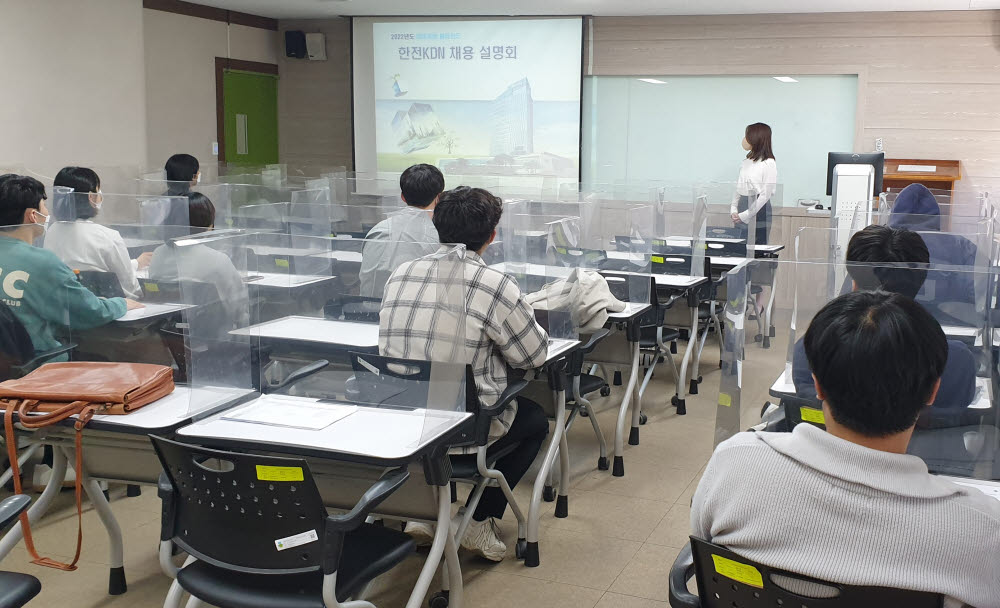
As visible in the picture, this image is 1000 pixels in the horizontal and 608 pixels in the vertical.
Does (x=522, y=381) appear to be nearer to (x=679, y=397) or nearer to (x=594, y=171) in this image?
(x=679, y=397)

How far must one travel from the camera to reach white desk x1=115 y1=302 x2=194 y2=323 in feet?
12.1

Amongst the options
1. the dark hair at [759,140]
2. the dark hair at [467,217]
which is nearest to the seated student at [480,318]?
the dark hair at [467,217]

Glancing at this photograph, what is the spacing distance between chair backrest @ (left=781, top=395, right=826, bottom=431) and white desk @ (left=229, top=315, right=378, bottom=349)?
135 cm

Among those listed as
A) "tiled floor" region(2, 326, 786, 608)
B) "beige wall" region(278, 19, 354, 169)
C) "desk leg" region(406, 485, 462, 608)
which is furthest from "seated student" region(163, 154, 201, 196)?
"desk leg" region(406, 485, 462, 608)

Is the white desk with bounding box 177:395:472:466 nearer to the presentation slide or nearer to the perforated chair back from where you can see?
the perforated chair back

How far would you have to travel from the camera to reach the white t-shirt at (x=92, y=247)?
4.16 m

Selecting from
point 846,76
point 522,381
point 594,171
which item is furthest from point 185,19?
point 522,381

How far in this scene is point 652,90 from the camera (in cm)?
941

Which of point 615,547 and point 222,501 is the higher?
point 222,501

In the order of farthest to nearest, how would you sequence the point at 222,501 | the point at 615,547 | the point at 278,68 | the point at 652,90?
the point at 278,68 < the point at 652,90 < the point at 615,547 < the point at 222,501

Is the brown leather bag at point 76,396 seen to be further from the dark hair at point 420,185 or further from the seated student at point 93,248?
the dark hair at point 420,185

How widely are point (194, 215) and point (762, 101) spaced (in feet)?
20.4

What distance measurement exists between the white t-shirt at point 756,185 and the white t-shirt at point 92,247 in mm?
4011

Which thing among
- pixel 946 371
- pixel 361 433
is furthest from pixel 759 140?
pixel 361 433
